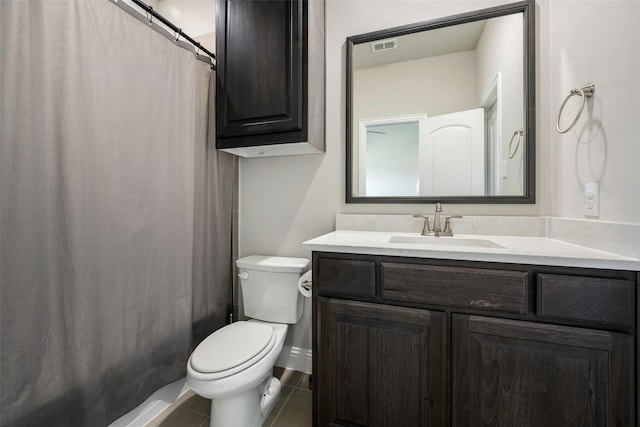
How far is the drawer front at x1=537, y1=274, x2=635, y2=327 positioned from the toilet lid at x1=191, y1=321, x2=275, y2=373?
1.09 metres

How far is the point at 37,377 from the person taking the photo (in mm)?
892

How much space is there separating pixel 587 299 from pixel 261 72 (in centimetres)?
162

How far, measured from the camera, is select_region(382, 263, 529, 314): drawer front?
87 cm

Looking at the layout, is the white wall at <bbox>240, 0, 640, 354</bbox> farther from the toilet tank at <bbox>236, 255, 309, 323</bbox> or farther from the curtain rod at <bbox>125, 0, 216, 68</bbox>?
the curtain rod at <bbox>125, 0, 216, 68</bbox>

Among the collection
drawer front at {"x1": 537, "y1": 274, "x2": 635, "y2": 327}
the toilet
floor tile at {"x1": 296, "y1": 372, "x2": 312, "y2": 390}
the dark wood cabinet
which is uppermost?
the dark wood cabinet

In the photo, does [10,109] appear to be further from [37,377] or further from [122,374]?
[122,374]

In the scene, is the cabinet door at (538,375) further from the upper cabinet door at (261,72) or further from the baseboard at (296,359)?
the upper cabinet door at (261,72)

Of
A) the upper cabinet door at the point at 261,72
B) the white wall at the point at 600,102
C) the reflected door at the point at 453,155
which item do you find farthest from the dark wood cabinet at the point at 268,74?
the white wall at the point at 600,102

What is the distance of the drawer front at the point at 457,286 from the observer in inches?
34.1

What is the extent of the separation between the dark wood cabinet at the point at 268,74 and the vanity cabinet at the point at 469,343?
0.74m

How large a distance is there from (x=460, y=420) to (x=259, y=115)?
1.57 metres

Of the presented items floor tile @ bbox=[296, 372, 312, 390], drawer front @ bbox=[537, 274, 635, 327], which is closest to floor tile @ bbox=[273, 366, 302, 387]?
floor tile @ bbox=[296, 372, 312, 390]

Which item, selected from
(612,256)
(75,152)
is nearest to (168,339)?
(75,152)

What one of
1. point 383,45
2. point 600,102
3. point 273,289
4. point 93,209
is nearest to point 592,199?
point 600,102
